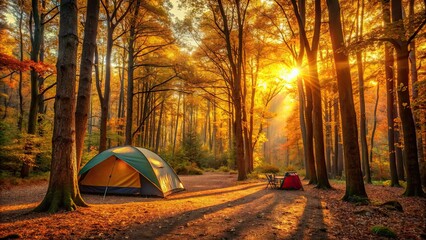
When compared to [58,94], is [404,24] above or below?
above

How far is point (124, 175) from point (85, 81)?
3757 millimetres

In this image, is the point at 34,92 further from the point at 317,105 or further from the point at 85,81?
the point at 317,105

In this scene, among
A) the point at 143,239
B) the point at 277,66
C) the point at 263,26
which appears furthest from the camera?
the point at 277,66

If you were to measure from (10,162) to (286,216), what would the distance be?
11.8 m

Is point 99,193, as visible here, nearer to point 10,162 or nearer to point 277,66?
point 10,162

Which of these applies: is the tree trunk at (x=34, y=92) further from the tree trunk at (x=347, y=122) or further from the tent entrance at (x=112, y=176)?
the tree trunk at (x=347, y=122)

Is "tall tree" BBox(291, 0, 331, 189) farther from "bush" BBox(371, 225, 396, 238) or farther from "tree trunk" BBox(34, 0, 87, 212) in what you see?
"tree trunk" BBox(34, 0, 87, 212)

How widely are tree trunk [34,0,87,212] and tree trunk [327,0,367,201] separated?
7369mm

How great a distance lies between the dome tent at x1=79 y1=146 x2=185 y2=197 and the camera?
8.31m

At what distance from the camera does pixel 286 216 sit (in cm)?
522

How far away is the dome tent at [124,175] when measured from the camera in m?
8.31

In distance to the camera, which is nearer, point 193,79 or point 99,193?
point 99,193

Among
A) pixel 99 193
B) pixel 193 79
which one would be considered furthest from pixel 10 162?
pixel 193 79

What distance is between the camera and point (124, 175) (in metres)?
8.55
